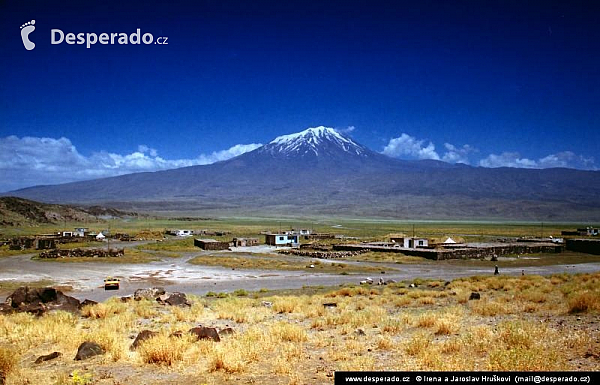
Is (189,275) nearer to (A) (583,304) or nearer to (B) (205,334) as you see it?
(B) (205,334)

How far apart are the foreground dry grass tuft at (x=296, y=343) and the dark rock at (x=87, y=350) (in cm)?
22

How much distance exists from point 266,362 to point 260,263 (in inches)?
1415

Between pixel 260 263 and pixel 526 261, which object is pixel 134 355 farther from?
pixel 526 261

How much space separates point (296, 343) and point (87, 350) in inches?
169

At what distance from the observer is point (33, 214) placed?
125 m

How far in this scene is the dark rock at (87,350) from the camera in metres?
9.85

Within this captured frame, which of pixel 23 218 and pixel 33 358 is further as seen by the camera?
pixel 23 218

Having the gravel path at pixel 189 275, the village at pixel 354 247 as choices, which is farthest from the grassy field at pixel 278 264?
the village at pixel 354 247

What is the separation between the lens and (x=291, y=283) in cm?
3109

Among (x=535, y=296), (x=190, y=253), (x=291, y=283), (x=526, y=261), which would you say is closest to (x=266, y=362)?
(x=535, y=296)

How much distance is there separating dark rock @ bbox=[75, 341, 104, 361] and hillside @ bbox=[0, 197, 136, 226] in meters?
116

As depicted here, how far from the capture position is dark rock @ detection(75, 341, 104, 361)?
9.85 meters

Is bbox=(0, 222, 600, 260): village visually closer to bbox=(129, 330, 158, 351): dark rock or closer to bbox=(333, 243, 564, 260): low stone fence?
bbox=(333, 243, 564, 260): low stone fence

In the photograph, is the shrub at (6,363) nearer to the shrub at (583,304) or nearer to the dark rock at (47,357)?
the dark rock at (47,357)
